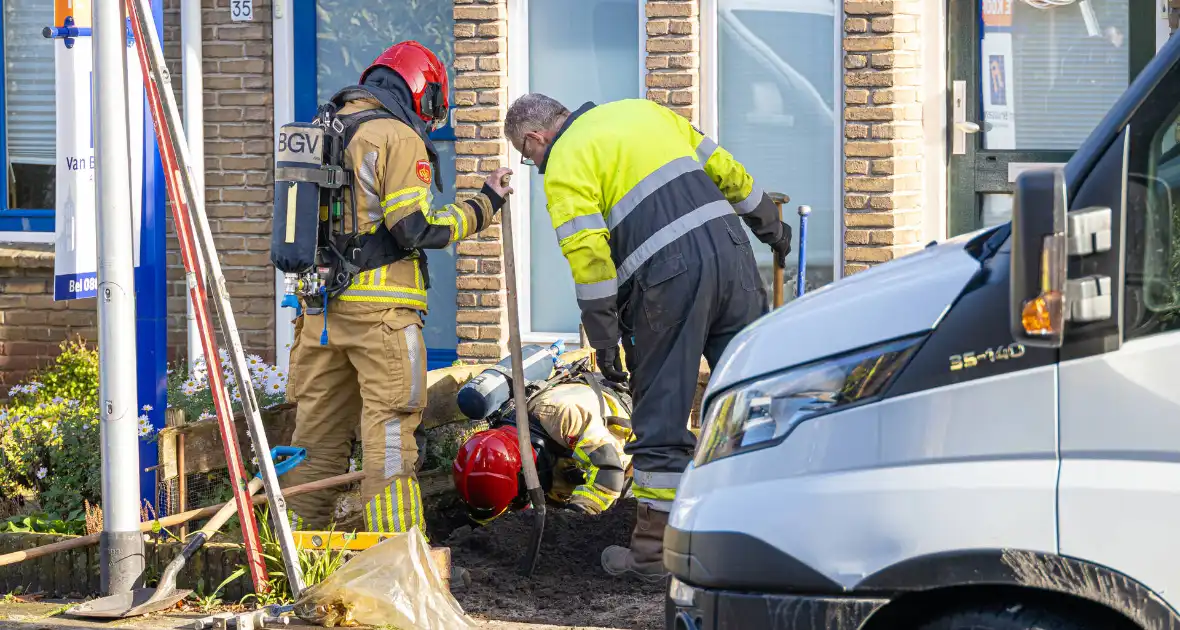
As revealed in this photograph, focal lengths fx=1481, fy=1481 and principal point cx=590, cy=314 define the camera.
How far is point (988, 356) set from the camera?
3039mm

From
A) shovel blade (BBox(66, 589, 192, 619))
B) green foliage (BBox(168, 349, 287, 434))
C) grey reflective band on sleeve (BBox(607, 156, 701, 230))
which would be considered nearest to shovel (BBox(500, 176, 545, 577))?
grey reflective band on sleeve (BBox(607, 156, 701, 230))

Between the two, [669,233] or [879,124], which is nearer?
[669,233]

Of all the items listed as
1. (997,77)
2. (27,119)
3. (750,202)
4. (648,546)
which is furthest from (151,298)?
(997,77)

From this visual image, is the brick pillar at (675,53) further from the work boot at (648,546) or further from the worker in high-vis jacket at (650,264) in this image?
the work boot at (648,546)

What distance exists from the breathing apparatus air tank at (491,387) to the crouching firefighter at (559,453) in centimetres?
10

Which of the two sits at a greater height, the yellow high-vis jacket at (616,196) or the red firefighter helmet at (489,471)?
the yellow high-vis jacket at (616,196)

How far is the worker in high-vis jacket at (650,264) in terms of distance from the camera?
5523mm

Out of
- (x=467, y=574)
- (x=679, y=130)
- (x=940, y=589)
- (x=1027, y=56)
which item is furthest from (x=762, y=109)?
(x=940, y=589)

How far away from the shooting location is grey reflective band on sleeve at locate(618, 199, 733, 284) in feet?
18.4

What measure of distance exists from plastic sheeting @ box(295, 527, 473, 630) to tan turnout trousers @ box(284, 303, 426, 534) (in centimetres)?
71

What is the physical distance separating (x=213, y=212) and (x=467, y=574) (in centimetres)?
422

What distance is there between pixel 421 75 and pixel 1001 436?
3.63 meters

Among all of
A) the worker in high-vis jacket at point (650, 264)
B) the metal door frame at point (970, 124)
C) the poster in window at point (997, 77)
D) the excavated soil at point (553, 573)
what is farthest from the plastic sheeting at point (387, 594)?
the poster in window at point (997, 77)

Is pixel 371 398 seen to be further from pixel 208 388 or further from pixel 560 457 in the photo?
pixel 208 388
